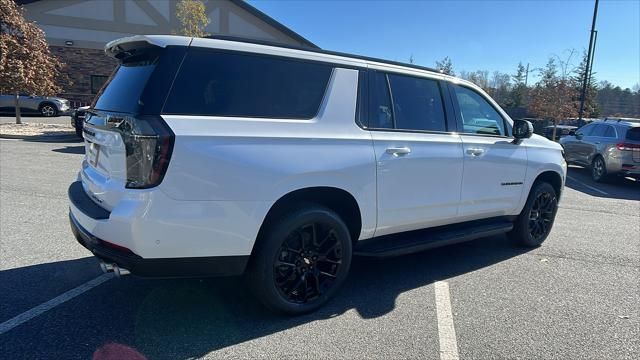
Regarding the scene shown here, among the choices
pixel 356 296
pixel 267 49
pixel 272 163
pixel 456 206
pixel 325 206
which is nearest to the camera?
pixel 272 163

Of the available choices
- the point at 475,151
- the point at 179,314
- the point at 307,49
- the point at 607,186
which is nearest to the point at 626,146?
the point at 607,186

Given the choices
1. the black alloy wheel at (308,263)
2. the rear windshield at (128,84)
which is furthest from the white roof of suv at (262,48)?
the black alloy wheel at (308,263)

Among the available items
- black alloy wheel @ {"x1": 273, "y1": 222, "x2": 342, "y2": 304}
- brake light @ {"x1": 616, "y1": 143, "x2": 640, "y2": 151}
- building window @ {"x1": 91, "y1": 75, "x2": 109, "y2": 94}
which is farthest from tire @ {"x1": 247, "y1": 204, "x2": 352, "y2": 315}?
building window @ {"x1": 91, "y1": 75, "x2": 109, "y2": 94}

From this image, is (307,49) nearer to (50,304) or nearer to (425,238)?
(425,238)

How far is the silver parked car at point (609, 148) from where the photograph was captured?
10.9 m

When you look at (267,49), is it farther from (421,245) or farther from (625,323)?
(625,323)

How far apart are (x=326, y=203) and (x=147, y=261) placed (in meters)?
1.45

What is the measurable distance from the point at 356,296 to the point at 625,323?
2.15m

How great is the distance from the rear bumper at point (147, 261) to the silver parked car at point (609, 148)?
11.4 meters

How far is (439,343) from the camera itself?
3.10m

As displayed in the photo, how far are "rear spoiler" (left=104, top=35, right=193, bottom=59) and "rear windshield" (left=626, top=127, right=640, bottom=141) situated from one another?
461 inches

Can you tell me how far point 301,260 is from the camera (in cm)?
338

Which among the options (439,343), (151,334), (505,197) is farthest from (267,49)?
(505,197)

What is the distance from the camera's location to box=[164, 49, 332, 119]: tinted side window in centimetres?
284
